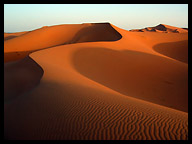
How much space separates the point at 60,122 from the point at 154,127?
2.00 metres

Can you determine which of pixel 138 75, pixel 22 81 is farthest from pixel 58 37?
pixel 138 75

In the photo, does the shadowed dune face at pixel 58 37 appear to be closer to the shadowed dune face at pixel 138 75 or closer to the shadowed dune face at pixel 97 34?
the shadowed dune face at pixel 97 34

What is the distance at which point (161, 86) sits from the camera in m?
7.79

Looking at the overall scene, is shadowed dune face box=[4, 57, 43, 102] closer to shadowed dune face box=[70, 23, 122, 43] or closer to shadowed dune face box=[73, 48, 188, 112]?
shadowed dune face box=[73, 48, 188, 112]

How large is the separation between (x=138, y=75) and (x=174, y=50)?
1373 centimetres

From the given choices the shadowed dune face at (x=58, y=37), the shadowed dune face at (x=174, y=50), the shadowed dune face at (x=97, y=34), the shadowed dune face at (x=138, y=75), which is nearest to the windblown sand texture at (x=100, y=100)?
the shadowed dune face at (x=138, y=75)

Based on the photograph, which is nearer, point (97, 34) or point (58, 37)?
point (97, 34)

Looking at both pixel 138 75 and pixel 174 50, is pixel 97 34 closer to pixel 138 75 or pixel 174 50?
pixel 174 50

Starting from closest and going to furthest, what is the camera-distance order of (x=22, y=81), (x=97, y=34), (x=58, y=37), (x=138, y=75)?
1. (x=22, y=81)
2. (x=138, y=75)
3. (x=97, y=34)
4. (x=58, y=37)

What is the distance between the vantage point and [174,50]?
65.2 ft

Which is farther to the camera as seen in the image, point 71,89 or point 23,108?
point 71,89

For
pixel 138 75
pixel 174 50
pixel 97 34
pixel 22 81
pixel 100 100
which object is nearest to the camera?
pixel 100 100
